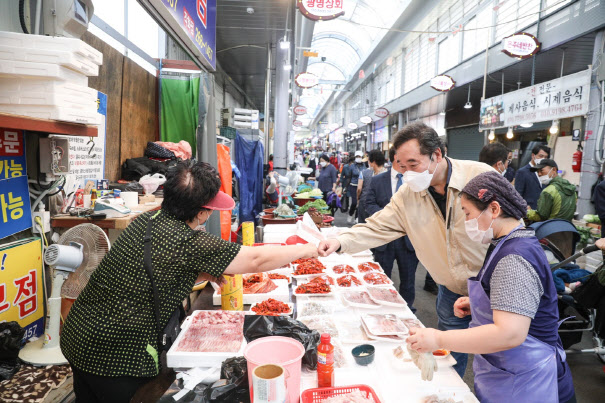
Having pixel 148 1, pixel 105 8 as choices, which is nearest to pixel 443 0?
pixel 105 8

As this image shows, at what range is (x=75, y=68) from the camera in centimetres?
243

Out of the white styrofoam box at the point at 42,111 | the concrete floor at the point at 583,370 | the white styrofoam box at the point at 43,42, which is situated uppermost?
the white styrofoam box at the point at 43,42

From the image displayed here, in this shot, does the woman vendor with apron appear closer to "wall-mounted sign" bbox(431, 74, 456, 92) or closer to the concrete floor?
the concrete floor

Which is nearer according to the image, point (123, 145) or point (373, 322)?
point (373, 322)

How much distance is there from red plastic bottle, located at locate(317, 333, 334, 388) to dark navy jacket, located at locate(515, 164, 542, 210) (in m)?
6.76

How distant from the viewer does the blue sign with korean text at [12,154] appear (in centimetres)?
260

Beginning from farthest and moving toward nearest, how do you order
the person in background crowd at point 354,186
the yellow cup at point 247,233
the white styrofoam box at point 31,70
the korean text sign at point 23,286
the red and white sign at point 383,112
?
the red and white sign at point 383,112 → the person in background crowd at point 354,186 → the yellow cup at point 247,233 → the korean text sign at point 23,286 → the white styrofoam box at point 31,70

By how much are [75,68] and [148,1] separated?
0.68 metres

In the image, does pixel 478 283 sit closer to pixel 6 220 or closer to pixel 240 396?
pixel 240 396

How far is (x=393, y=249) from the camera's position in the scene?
16.4ft

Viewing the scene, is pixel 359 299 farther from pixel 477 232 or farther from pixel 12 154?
pixel 12 154

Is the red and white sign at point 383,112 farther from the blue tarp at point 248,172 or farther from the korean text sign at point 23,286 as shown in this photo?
the korean text sign at point 23,286

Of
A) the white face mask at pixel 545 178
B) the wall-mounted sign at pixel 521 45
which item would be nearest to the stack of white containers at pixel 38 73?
the white face mask at pixel 545 178

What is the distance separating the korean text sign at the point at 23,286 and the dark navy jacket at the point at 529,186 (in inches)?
302
